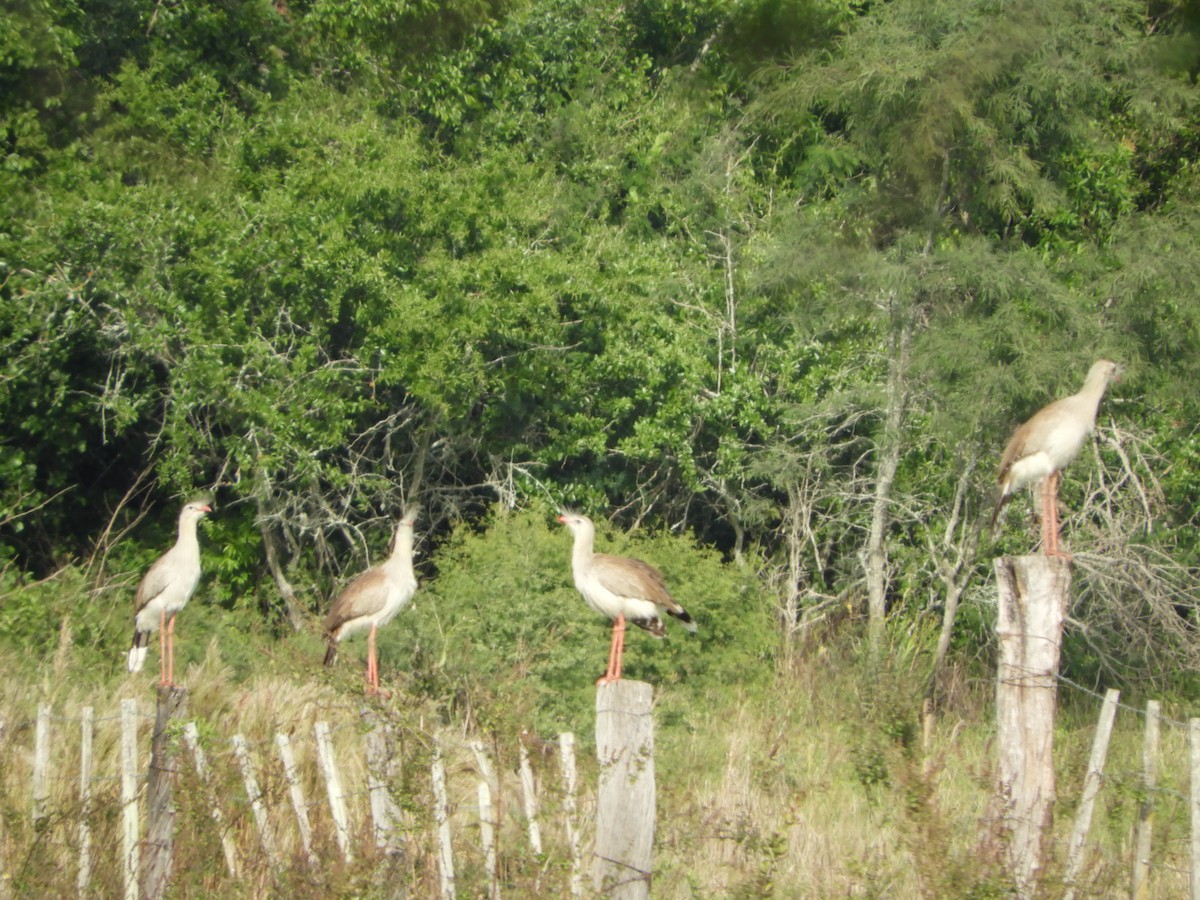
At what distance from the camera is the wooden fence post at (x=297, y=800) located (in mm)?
6699

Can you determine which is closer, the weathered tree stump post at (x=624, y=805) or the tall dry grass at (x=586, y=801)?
the weathered tree stump post at (x=624, y=805)

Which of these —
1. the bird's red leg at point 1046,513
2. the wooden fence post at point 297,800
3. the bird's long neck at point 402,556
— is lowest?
the wooden fence post at point 297,800

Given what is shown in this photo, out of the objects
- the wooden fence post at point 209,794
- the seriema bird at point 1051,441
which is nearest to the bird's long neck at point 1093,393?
the seriema bird at point 1051,441

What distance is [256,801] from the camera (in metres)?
6.92

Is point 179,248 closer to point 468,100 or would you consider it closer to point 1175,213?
point 468,100

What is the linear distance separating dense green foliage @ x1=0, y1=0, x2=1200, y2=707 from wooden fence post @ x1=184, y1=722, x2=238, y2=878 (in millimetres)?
3430

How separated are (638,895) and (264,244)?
9.08m

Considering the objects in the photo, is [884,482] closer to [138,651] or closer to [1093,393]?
[1093,393]

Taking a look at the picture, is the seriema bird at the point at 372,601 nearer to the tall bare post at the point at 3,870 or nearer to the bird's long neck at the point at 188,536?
the bird's long neck at the point at 188,536

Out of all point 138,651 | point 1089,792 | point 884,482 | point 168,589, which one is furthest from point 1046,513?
point 138,651

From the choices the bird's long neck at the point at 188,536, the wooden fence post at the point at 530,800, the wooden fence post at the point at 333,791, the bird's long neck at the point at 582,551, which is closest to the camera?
the wooden fence post at the point at 530,800

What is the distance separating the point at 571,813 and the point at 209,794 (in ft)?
6.80

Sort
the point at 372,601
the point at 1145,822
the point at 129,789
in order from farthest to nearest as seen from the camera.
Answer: the point at 372,601
the point at 129,789
the point at 1145,822

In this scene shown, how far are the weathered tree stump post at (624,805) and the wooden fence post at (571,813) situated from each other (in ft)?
0.77
